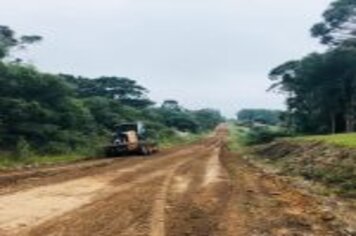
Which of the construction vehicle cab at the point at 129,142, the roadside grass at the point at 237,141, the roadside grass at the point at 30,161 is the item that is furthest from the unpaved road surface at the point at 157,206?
the roadside grass at the point at 237,141

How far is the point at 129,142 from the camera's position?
43188 millimetres

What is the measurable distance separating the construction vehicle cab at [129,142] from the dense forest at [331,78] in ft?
80.5

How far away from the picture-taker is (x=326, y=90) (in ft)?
216

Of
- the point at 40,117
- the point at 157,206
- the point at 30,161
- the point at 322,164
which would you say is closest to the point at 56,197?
the point at 157,206

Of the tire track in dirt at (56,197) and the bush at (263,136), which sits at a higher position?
the bush at (263,136)

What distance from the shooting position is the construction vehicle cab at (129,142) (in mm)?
42656

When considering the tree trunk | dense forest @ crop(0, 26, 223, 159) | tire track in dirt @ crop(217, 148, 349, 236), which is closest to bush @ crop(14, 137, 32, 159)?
dense forest @ crop(0, 26, 223, 159)

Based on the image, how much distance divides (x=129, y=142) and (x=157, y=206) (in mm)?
27105

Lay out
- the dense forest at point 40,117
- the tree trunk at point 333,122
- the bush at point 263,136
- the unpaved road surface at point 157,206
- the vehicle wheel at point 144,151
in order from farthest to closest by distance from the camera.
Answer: the tree trunk at point 333,122
the bush at point 263,136
the vehicle wheel at point 144,151
the dense forest at point 40,117
the unpaved road surface at point 157,206

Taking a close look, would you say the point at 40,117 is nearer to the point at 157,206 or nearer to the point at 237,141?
the point at 157,206

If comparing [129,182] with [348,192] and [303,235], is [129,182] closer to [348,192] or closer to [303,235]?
[348,192]

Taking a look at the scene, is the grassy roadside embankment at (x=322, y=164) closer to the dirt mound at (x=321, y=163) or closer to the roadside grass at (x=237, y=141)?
the dirt mound at (x=321, y=163)

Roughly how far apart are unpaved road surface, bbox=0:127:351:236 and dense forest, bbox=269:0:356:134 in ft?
134

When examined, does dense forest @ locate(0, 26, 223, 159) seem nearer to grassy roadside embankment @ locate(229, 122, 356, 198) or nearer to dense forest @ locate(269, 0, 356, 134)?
grassy roadside embankment @ locate(229, 122, 356, 198)
